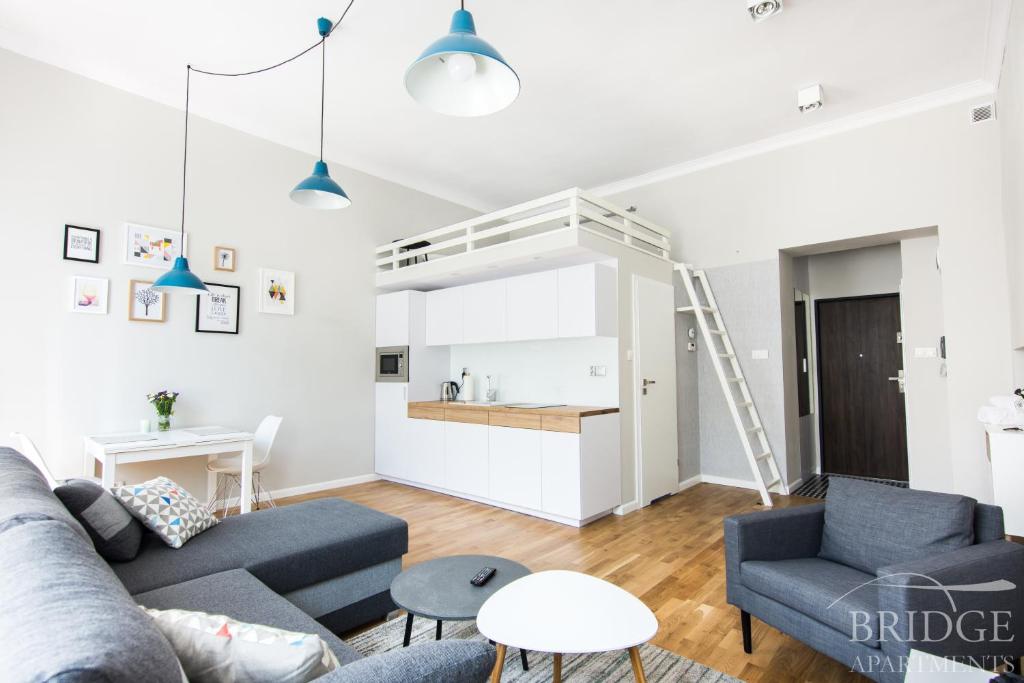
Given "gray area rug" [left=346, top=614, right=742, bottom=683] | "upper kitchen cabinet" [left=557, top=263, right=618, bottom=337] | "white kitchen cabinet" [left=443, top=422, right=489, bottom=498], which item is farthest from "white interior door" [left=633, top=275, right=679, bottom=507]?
"gray area rug" [left=346, top=614, right=742, bottom=683]

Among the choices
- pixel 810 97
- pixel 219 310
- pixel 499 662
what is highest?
pixel 810 97

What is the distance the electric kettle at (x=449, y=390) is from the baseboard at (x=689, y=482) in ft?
8.00

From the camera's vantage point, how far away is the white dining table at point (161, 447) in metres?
2.99

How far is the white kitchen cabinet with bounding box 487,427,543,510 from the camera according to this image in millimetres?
3971

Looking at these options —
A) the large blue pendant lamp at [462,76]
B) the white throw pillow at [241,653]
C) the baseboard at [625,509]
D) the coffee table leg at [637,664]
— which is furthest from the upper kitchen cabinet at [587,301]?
the white throw pillow at [241,653]

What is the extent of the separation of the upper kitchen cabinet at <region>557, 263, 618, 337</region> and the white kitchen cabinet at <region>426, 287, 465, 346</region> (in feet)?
3.99

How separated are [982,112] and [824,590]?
162 inches

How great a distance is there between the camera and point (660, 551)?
10.5 ft

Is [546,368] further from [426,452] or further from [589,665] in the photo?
[589,665]

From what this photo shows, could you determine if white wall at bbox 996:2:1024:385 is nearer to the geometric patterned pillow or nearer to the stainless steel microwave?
the geometric patterned pillow

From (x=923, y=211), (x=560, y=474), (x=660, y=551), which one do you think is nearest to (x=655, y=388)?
(x=560, y=474)

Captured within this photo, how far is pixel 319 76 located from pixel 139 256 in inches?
75.8

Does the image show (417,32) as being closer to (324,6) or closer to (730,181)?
(324,6)

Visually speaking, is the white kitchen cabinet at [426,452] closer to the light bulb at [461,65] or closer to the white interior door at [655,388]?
the white interior door at [655,388]
